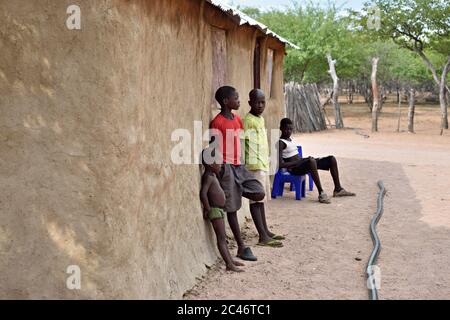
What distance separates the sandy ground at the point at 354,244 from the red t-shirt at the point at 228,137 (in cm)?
102

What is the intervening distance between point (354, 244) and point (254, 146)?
1.53 metres

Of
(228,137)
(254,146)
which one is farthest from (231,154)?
(254,146)

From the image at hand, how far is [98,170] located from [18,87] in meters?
0.74

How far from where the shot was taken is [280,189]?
9227 mm

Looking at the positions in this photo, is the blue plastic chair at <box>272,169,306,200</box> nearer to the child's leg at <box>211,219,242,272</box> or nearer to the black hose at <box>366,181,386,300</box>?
the black hose at <box>366,181,386,300</box>

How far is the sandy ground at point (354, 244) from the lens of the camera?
4875 mm

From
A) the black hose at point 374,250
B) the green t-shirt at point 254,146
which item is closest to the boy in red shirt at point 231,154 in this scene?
the green t-shirt at point 254,146

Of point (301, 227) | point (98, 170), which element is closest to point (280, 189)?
point (301, 227)

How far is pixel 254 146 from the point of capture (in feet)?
20.6

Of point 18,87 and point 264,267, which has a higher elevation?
point 18,87

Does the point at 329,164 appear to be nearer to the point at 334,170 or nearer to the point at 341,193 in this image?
the point at 334,170

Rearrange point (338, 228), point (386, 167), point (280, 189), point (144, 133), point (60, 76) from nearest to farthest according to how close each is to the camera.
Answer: point (60, 76)
point (144, 133)
point (338, 228)
point (280, 189)
point (386, 167)
